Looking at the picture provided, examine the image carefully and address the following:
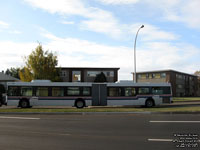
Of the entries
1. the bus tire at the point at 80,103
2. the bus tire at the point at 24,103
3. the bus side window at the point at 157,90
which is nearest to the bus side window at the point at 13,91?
the bus tire at the point at 24,103

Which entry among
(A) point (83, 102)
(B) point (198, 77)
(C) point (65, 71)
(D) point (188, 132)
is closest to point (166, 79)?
(B) point (198, 77)

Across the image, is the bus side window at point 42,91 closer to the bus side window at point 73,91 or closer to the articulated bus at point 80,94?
the articulated bus at point 80,94

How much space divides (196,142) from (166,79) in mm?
64046

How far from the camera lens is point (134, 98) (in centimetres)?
2333

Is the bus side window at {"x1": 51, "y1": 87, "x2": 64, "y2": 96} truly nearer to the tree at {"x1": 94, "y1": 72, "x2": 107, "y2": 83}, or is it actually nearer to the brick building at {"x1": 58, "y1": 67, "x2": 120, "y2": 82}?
the tree at {"x1": 94, "y1": 72, "x2": 107, "y2": 83}

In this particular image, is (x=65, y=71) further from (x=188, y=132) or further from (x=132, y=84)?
(x=188, y=132)

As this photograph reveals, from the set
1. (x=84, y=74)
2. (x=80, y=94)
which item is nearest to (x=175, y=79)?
(x=84, y=74)

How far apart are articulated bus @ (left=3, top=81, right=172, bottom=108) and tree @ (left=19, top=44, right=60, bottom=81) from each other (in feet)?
41.5

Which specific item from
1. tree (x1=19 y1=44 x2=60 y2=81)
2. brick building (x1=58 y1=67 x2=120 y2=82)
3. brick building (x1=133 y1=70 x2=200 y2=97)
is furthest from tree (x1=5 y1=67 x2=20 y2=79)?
tree (x1=19 y1=44 x2=60 y2=81)

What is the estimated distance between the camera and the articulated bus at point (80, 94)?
885 inches

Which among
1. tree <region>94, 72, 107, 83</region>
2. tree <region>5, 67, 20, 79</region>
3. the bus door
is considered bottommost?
the bus door

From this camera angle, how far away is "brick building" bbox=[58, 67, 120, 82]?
179ft

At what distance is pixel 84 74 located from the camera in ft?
182

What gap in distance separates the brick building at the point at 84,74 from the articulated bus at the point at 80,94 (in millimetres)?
30846
